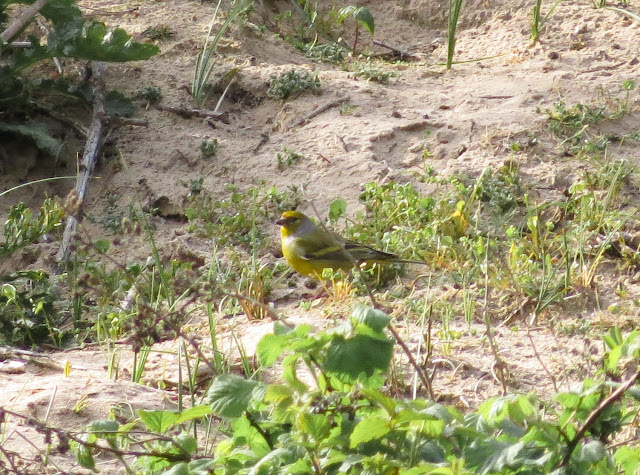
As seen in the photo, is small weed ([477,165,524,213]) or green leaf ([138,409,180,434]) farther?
small weed ([477,165,524,213])

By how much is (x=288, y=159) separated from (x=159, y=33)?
181 cm

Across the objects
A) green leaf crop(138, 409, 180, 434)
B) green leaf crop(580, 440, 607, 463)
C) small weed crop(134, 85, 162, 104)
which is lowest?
small weed crop(134, 85, 162, 104)

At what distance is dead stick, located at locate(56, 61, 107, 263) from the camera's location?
528 centimetres

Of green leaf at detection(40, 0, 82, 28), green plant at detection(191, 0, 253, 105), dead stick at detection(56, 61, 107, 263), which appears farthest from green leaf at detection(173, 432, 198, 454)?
green plant at detection(191, 0, 253, 105)

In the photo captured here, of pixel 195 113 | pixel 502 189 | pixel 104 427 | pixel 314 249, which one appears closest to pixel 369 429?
pixel 104 427

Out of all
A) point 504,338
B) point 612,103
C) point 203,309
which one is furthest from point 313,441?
point 612,103

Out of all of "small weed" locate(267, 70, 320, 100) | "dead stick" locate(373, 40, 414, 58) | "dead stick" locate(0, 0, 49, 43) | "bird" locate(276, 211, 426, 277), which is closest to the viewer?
"bird" locate(276, 211, 426, 277)

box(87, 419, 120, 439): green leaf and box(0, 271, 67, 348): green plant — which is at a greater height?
box(87, 419, 120, 439): green leaf

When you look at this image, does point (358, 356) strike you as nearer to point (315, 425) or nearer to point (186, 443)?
point (315, 425)

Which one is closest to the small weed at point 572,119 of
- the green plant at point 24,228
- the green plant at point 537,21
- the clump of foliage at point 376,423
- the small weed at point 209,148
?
the green plant at point 537,21

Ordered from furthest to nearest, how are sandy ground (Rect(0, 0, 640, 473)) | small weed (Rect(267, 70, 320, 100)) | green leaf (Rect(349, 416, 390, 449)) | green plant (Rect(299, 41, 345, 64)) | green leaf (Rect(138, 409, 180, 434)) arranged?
1. green plant (Rect(299, 41, 345, 64))
2. small weed (Rect(267, 70, 320, 100))
3. sandy ground (Rect(0, 0, 640, 473))
4. green leaf (Rect(138, 409, 180, 434))
5. green leaf (Rect(349, 416, 390, 449))

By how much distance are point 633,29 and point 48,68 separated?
4493mm

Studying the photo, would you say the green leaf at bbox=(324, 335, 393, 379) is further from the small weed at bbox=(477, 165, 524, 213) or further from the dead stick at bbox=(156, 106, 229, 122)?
the dead stick at bbox=(156, 106, 229, 122)

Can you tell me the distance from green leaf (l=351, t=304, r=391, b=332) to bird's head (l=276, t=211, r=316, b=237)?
10.9 ft
